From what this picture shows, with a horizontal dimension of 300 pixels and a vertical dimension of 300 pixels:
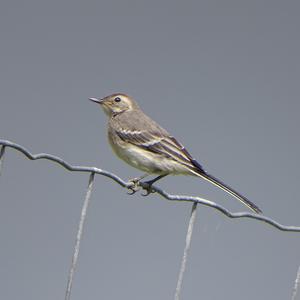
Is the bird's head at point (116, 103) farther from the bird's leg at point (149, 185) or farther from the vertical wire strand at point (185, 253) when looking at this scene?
the vertical wire strand at point (185, 253)

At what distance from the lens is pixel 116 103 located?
567 cm

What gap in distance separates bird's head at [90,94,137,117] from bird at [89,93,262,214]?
271 millimetres

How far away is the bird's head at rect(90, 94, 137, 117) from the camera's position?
18.5 feet

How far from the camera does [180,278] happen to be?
283 centimetres

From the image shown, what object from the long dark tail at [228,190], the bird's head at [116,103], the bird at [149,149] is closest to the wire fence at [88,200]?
the long dark tail at [228,190]

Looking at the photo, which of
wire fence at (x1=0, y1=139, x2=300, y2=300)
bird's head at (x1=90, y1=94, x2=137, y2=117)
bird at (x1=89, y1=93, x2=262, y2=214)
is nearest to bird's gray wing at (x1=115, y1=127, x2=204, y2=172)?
bird at (x1=89, y1=93, x2=262, y2=214)

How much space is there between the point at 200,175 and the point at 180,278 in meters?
1.80

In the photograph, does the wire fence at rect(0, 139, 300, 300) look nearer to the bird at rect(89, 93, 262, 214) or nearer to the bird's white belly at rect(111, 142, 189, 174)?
the bird at rect(89, 93, 262, 214)

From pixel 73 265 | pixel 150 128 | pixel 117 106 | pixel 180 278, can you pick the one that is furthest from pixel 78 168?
pixel 117 106

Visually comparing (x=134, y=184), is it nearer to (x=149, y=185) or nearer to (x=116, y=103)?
(x=149, y=185)

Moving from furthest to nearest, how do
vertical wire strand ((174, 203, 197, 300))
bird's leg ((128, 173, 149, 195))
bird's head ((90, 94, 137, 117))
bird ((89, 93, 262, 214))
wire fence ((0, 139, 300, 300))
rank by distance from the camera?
bird's head ((90, 94, 137, 117))
bird ((89, 93, 262, 214))
bird's leg ((128, 173, 149, 195))
vertical wire strand ((174, 203, 197, 300))
wire fence ((0, 139, 300, 300))

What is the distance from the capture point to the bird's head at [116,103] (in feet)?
18.5

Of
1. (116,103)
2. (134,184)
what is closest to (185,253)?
(134,184)

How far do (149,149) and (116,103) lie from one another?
0.95 m
